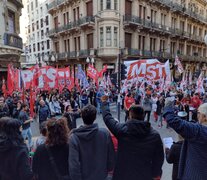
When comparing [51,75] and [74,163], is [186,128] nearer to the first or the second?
[74,163]

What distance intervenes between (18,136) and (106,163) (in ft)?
3.64

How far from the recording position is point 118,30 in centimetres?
2722

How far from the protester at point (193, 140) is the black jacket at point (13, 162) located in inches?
66.1

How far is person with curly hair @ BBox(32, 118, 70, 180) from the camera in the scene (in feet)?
8.93

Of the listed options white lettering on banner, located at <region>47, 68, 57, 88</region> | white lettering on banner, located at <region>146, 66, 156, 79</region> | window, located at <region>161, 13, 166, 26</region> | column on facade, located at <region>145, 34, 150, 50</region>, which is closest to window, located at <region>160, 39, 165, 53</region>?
window, located at <region>161, 13, 166, 26</region>

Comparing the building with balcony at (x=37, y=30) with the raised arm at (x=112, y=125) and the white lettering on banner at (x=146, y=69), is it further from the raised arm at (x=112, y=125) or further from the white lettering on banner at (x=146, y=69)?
the raised arm at (x=112, y=125)

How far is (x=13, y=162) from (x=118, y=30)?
25778 mm

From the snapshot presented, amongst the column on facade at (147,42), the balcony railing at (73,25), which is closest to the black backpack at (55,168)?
the balcony railing at (73,25)

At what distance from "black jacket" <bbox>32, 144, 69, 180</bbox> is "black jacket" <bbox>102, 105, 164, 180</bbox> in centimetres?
62

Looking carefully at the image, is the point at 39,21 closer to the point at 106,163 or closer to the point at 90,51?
the point at 90,51

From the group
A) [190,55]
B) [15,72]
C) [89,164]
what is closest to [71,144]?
[89,164]

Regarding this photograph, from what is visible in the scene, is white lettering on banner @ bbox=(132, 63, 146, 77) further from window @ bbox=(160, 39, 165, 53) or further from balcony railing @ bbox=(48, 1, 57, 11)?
balcony railing @ bbox=(48, 1, 57, 11)

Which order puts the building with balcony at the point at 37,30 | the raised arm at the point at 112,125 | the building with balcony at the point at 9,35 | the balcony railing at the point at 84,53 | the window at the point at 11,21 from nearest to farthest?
the raised arm at the point at 112,125 < the building with balcony at the point at 9,35 < the window at the point at 11,21 < the balcony railing at the point at 84,53 < the building with balcony at the point at 37,30

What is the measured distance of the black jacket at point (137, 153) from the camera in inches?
109
